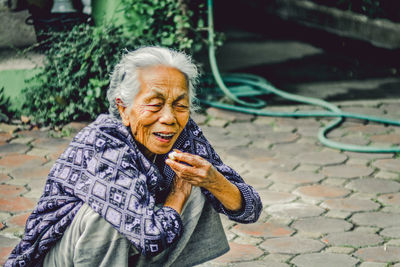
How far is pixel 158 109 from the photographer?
9.00 ft

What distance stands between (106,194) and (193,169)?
14.1 inches

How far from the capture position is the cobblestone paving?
3.79m

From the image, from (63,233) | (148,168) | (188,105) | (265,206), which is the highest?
(188,105)

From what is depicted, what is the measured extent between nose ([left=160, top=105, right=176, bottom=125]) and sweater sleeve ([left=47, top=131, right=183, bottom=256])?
19 cm

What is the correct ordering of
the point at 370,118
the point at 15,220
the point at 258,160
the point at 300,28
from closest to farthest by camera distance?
the point at 15,220
the point at 258,160
the point at 370,118
the point at 300,28

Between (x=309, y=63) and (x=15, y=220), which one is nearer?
(x=15, y=220)

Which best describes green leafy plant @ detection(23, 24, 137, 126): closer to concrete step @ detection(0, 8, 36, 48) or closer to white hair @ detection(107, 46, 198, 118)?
concrete step @ detection(0, 8, 36, 48)

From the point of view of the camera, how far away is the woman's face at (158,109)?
271 cm

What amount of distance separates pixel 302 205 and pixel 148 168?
1881 mm

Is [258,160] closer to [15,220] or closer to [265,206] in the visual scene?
[265,206]

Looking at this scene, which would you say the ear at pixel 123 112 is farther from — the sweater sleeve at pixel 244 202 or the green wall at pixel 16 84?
the green wall at pixel 16 84

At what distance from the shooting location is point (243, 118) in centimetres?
609

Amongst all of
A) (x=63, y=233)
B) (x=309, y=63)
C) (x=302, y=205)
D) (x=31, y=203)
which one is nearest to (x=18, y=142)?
(x=31, y=203)

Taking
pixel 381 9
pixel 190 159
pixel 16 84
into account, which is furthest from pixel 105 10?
pixel 381 9
